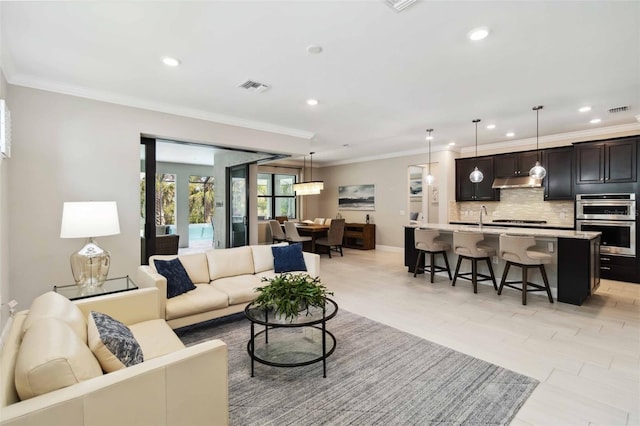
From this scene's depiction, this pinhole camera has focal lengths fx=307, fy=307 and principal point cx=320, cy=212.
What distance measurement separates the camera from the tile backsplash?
6.29m

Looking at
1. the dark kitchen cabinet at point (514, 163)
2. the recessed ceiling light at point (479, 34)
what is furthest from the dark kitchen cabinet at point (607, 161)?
the recessed ceiling light at point (479, 34)

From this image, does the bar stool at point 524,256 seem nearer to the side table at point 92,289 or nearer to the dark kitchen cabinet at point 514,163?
the dark kitchen cabinet at point 514,163

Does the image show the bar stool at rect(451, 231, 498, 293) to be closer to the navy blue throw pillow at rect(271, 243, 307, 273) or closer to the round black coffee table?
the navy blue throw pillow at rect(271, 243, 307, 273)

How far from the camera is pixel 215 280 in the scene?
12.4ft

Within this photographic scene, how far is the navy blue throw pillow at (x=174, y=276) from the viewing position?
Answer: 3.16m

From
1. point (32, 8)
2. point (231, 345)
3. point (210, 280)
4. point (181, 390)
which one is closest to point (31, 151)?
point (32, 8)

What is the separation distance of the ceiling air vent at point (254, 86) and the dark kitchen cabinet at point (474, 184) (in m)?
5.66

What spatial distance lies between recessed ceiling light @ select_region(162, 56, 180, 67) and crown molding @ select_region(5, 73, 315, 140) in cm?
127

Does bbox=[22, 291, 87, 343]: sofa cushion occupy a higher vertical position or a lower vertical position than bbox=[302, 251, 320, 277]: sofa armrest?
higher

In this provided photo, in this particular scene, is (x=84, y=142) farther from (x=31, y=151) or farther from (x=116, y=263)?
(x=116, y=263)

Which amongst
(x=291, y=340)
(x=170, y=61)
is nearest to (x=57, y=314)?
(x=291, y=340)

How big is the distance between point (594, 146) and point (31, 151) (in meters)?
8.37

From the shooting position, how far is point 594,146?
5.49m

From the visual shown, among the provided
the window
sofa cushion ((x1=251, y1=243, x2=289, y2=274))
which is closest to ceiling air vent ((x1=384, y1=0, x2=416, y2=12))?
sofa cushion ((x1=251, y1=243, x2=289, y2=274))
